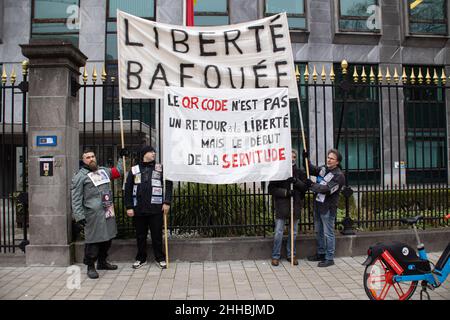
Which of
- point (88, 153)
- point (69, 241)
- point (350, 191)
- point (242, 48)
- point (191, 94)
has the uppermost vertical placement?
point (242, 48)

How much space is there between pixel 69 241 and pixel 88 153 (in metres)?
1.64

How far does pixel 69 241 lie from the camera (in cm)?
662

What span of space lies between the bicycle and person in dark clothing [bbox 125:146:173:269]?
10.5 ft

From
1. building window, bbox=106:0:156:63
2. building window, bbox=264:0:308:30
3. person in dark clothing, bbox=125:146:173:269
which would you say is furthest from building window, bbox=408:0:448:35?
person in dark clothing, bbox=125:146:173:269

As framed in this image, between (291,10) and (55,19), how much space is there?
1171cm

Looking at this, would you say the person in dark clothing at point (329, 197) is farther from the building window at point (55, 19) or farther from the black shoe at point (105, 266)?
the building window at point (55, 19)

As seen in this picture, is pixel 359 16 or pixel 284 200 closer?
pixel 284 200

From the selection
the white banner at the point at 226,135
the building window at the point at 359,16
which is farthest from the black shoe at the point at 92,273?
the building window at the point at 359,16

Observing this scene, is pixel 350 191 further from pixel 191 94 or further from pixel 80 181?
pixel 80 181

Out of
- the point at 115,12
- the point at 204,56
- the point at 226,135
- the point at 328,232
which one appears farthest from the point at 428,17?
the point at 226,135

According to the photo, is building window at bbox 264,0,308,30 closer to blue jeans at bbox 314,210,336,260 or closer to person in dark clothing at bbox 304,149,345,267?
person in dark clothing at bbox 304,149,345,267

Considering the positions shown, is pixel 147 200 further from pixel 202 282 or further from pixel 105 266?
pixel 202 282

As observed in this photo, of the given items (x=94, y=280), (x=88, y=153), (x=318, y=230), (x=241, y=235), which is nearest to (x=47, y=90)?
(x=88, y=153)

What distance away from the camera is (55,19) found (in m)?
19.2
